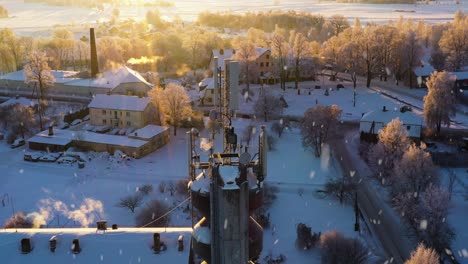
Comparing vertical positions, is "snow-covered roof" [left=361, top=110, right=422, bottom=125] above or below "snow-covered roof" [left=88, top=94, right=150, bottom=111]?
below

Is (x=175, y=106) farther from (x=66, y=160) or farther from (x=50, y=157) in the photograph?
(x=50, y=157)

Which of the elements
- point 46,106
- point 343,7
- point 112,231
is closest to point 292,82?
point 46,106

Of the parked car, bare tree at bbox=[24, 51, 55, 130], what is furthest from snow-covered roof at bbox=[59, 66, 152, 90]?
the parked car

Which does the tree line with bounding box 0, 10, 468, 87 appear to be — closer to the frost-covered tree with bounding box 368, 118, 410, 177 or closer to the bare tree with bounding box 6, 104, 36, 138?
the bare tree with bounding box 6, 104, 36, 138

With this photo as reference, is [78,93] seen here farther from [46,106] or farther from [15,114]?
[15,114]

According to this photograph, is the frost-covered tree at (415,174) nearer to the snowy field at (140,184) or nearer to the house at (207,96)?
the snowy field at (140,184)
